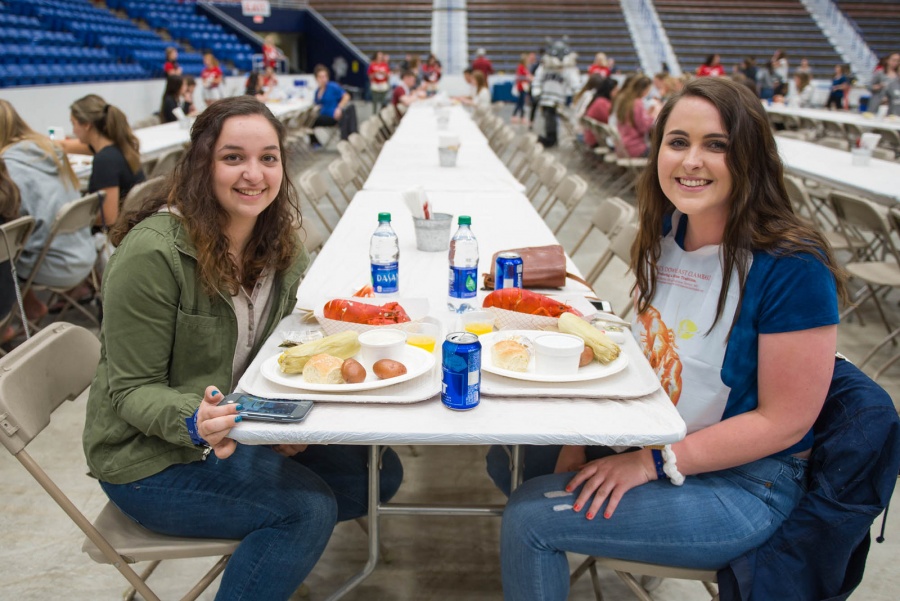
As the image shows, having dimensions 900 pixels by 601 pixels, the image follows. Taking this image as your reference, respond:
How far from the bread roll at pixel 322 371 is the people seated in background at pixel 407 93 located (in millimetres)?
10253

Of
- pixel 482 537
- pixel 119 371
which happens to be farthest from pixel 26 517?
pixel 482 537

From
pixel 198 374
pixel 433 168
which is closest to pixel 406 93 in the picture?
pixel 433 168

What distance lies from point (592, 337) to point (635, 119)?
246 inches

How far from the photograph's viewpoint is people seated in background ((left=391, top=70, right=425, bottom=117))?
37.8ft

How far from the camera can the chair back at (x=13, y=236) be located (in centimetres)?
281

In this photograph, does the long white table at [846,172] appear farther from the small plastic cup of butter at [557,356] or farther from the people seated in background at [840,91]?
the people seated in background at [840,91]

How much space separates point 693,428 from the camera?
5.33 feet

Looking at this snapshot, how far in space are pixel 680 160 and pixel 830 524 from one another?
0.80 meters

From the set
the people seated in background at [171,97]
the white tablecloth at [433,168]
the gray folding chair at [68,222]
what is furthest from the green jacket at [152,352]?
the people seated in background at [171,97]

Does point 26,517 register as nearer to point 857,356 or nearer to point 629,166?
point 857,356

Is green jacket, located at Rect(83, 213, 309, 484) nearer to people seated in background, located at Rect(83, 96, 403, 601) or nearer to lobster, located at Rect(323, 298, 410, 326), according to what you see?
people seated in background, located at Rect(83, 96, 403, 601)

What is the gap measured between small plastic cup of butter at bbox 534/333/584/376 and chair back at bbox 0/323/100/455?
3.44 ft

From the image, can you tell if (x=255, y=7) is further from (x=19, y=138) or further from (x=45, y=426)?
(x=45, y=426)

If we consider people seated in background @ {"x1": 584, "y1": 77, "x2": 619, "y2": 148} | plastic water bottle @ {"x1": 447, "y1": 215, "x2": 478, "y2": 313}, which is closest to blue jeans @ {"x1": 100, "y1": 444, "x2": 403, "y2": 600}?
plastic water bottle @ {"x1": 447, "y1": 215, "x2": 478, "y2": 313}
